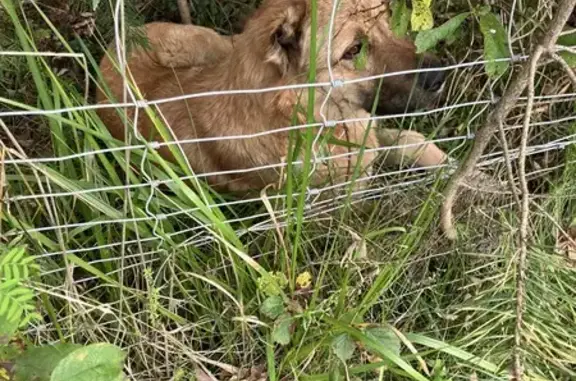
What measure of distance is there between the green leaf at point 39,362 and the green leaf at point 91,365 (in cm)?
11

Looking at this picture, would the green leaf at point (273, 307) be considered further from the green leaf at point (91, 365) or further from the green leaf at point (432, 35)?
the green leaf at point (432, 35)

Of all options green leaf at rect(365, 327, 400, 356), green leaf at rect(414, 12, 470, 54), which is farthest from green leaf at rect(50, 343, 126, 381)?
green leaf at rect(414, 12, 470, 54)

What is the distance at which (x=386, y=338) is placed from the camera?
2.13 m

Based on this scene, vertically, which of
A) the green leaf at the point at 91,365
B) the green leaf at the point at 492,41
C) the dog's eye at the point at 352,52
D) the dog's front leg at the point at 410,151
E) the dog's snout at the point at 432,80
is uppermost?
the green leaf at the point at 492,41

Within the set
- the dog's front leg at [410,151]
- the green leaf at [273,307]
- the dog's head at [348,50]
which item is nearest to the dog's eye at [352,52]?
the dog's head at [348,50]

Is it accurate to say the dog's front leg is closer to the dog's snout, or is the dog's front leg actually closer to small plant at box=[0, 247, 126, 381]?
the dog's snout

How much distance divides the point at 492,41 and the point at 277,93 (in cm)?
91

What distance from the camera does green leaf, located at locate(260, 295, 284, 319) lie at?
218 cm

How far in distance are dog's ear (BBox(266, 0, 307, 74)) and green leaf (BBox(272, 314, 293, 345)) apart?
33.8 inches

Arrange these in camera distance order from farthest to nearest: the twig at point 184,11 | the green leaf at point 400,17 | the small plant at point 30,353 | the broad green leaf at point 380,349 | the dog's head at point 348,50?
the twig at point 184,11, the dog's head at point 348,50, the broad green leaf at point 380,349, the green leaf at point 400,17, the small plant at point 30,353

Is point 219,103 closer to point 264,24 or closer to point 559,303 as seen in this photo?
point 264,24

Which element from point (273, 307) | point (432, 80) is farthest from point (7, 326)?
point (432, 80)

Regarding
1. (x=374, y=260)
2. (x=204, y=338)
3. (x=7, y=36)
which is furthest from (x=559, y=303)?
(x=7, y=36)

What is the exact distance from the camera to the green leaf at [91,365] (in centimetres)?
167
